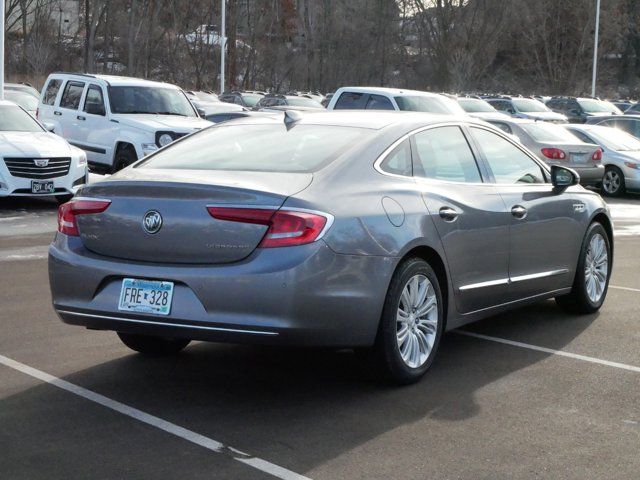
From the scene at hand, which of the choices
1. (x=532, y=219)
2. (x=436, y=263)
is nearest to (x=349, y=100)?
(x=532, y=219)

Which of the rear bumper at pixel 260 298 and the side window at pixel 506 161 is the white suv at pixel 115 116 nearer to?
the side window at pixel 506 161

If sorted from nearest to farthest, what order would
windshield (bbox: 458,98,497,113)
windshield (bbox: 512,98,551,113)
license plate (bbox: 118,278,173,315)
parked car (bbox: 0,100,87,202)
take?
1. license plate (bbox: 118,278,173,315)
2. parked car (bbox: 0,100,87,202)
3. windshield (bbox: 458,98,497,113)
4. windshield (bbox: 512,98,551,113)

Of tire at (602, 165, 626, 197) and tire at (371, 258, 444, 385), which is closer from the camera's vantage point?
tire at (371, 258, 444, 385)

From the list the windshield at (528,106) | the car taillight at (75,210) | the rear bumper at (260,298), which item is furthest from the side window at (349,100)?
the windshield at (528,106)

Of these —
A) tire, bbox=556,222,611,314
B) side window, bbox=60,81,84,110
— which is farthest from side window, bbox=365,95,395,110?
tire, bbox=556,222,611,314

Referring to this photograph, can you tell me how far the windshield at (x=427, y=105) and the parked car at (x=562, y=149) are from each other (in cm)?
107

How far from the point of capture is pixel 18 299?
343 inches

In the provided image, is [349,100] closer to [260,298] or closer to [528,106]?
[260,298]

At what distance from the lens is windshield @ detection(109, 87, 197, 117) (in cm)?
1892

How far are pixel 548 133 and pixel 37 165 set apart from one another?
10.2 meters

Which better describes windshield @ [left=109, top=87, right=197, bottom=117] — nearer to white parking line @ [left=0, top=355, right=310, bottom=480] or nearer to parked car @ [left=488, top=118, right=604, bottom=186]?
parked car @ [left=488, top=118, right=604, bottom=186]

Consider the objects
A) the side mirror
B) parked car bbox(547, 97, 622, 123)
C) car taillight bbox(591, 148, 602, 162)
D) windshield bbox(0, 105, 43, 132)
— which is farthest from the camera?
parked car bbox(547, 97, 622, 123)

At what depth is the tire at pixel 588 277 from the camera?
27.1 ft

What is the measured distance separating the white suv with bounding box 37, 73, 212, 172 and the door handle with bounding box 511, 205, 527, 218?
1115 cm
